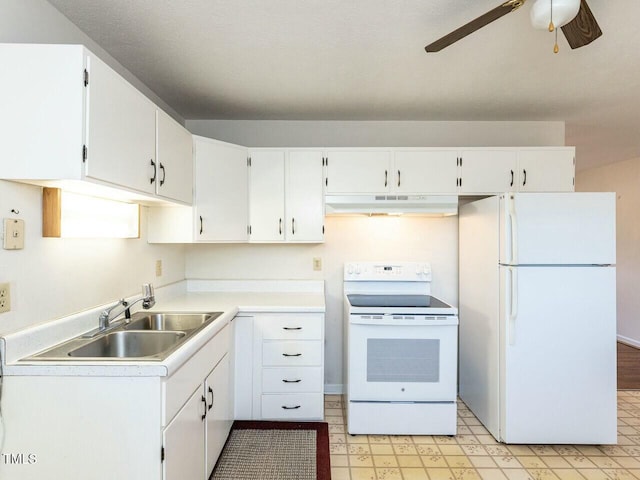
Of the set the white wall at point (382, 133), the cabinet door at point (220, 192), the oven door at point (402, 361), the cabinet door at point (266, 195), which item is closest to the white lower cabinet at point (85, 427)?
the cabinet door at point (220, 192)

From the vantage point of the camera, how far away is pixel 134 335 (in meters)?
1.90

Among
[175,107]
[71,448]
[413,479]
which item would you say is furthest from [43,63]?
[413,479]

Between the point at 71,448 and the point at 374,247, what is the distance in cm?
242

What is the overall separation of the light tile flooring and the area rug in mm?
89

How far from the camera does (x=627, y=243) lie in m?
4.83

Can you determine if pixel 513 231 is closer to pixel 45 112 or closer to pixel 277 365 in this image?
pixel 277 365

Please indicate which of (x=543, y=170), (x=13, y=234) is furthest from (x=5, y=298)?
(x=543, y=170)

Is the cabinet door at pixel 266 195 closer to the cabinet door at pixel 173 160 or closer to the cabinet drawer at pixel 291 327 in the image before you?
the cabinet door at pixel 173 160

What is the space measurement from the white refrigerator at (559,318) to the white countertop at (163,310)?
1.30 m

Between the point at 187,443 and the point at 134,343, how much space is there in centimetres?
60

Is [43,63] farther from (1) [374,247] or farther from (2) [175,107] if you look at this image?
(1) [374,247]

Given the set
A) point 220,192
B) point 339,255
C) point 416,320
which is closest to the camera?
point 416,320

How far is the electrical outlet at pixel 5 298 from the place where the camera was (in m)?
1.34

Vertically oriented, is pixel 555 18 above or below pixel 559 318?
above
